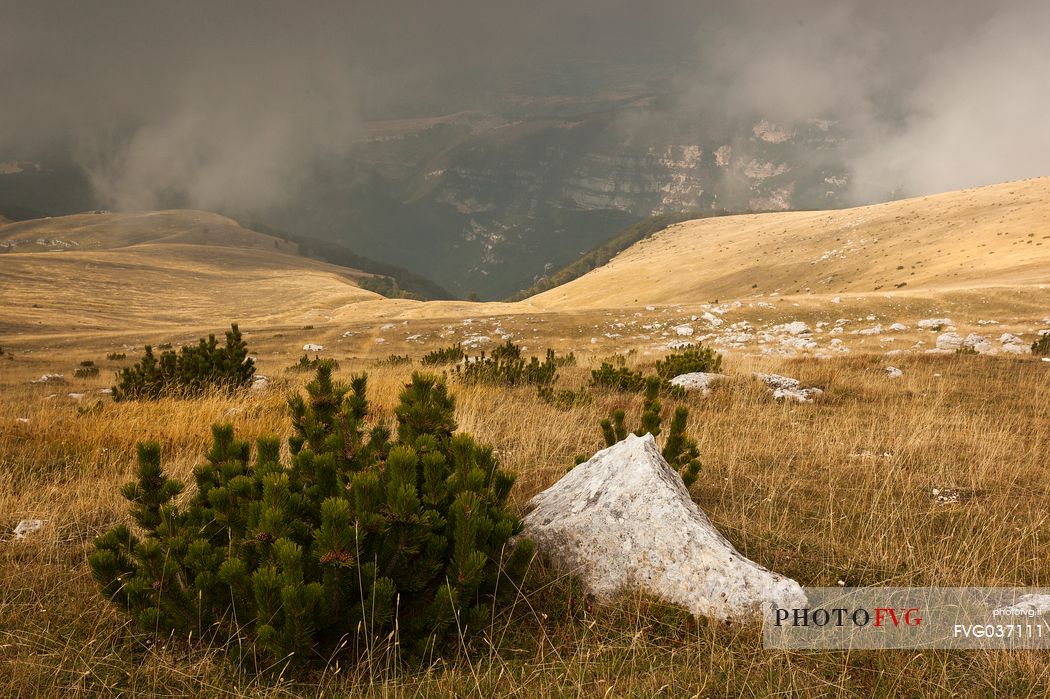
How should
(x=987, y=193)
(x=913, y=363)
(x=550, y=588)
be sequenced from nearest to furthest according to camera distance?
(x=550, y=588)
(x=913, y=363)
(x=987, y=193)

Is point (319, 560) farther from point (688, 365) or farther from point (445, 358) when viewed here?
point (445, 358)

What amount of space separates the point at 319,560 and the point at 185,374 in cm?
1135

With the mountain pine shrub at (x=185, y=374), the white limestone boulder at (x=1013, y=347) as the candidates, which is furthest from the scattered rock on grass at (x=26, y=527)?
the white limestone boulder at (x=1013, y=347)

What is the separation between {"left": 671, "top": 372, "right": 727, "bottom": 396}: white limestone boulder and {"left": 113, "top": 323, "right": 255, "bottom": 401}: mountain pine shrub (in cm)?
966

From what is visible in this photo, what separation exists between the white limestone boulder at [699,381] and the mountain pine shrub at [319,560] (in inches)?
287

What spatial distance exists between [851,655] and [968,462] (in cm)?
419

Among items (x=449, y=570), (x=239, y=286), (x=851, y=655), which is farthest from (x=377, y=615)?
(x=239, y=286)

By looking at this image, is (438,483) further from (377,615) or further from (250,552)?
(250,552)

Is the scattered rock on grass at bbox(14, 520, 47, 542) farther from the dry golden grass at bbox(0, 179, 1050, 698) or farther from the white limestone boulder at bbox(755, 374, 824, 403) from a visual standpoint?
the white limestone boulder at bbox(755, 374, 824, 403)

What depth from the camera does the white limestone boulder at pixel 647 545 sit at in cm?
285

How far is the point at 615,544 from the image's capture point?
3160mm

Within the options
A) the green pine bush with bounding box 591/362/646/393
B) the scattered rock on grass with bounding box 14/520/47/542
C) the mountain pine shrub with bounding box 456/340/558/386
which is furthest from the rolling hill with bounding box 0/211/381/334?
the scattered rock on grass with bounding box 14/520/47/542

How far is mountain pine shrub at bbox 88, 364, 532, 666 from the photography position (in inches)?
88.2

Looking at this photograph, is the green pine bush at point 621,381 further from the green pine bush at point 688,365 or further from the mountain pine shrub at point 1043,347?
the mountain pine shrub at point 1043,347
